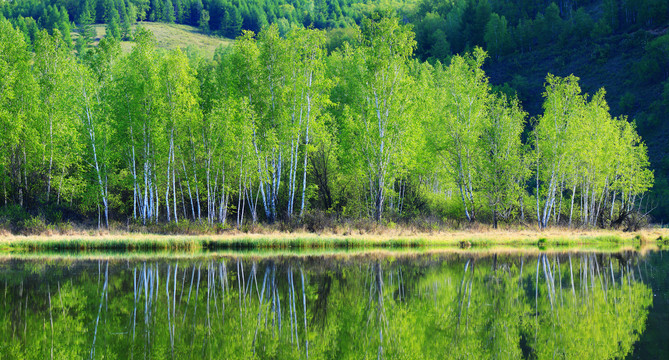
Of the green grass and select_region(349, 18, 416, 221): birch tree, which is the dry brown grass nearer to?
the green grass

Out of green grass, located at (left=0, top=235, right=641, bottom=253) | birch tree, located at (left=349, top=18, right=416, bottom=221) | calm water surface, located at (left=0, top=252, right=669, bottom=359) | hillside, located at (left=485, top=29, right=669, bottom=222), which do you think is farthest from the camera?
hillside, located at (left=485, top=29, right=669, bottom=222)

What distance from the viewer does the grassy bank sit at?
88.2 feet

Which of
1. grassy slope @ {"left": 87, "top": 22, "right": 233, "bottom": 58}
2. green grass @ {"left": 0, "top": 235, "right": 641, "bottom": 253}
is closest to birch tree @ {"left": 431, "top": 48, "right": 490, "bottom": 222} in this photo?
green grass @ {"left": 0, "top": 235, "right": 641, "bottom": 253}

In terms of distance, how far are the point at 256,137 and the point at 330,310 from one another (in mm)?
22158

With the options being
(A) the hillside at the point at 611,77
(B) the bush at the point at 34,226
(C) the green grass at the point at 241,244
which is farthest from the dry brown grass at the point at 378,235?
(A) the hillside at the point at 611,77

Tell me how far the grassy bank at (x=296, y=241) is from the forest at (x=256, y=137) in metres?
3.71

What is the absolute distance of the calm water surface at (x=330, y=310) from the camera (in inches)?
410

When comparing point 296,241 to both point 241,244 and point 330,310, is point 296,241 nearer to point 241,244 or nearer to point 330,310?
point 241,244

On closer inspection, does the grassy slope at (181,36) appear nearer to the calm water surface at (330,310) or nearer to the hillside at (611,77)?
the hillside at (611,77)

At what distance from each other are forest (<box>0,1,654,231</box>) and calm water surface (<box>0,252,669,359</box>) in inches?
522

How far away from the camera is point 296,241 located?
2808cm

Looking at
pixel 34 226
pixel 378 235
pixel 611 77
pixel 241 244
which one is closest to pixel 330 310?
pixel 241 244

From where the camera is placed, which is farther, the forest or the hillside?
the hillside

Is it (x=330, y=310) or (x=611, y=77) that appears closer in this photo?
(x=330, y=310)
